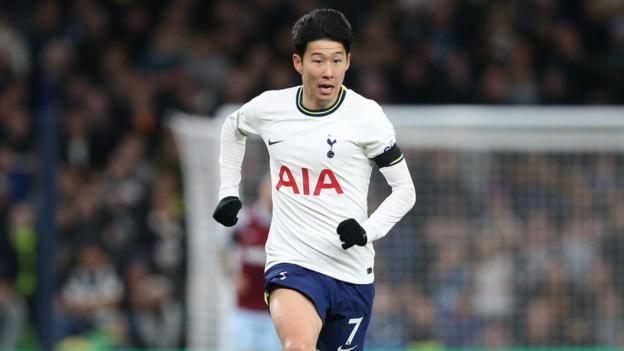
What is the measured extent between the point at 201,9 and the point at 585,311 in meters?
5.90

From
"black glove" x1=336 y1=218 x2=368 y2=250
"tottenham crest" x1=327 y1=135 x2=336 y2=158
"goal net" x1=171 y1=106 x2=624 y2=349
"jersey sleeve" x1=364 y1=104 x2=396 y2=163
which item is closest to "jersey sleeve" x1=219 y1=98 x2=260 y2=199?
"tottenham crest" x1=327 y1=135 x2=336 y2=158

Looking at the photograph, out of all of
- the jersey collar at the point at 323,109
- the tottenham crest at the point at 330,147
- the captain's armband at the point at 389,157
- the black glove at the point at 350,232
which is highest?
the jersey collar at the point at 323,109

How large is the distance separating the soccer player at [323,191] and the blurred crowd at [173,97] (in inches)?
187

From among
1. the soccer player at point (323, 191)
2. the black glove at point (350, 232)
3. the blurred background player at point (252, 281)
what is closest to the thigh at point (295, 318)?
the soccer player at point (323, 191)

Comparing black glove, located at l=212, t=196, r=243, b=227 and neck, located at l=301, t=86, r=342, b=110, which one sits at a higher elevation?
neck, located at l=301, t=86, r=342, b=110

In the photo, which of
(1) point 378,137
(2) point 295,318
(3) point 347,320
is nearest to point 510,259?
(3) point 347,320

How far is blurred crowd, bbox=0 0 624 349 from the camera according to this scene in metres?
10.8

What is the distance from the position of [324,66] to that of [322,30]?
0.15 meters

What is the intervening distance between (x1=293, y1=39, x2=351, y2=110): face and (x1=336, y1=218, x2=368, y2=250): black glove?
521 millimetres

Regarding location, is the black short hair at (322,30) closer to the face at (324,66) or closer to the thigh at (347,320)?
the face at (324,66)

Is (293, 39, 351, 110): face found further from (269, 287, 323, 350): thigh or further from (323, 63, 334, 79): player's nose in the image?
(269, 287, 323, 350): thigh

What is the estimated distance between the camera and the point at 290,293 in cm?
570

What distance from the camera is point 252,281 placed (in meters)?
9.90

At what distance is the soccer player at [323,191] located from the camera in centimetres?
564
